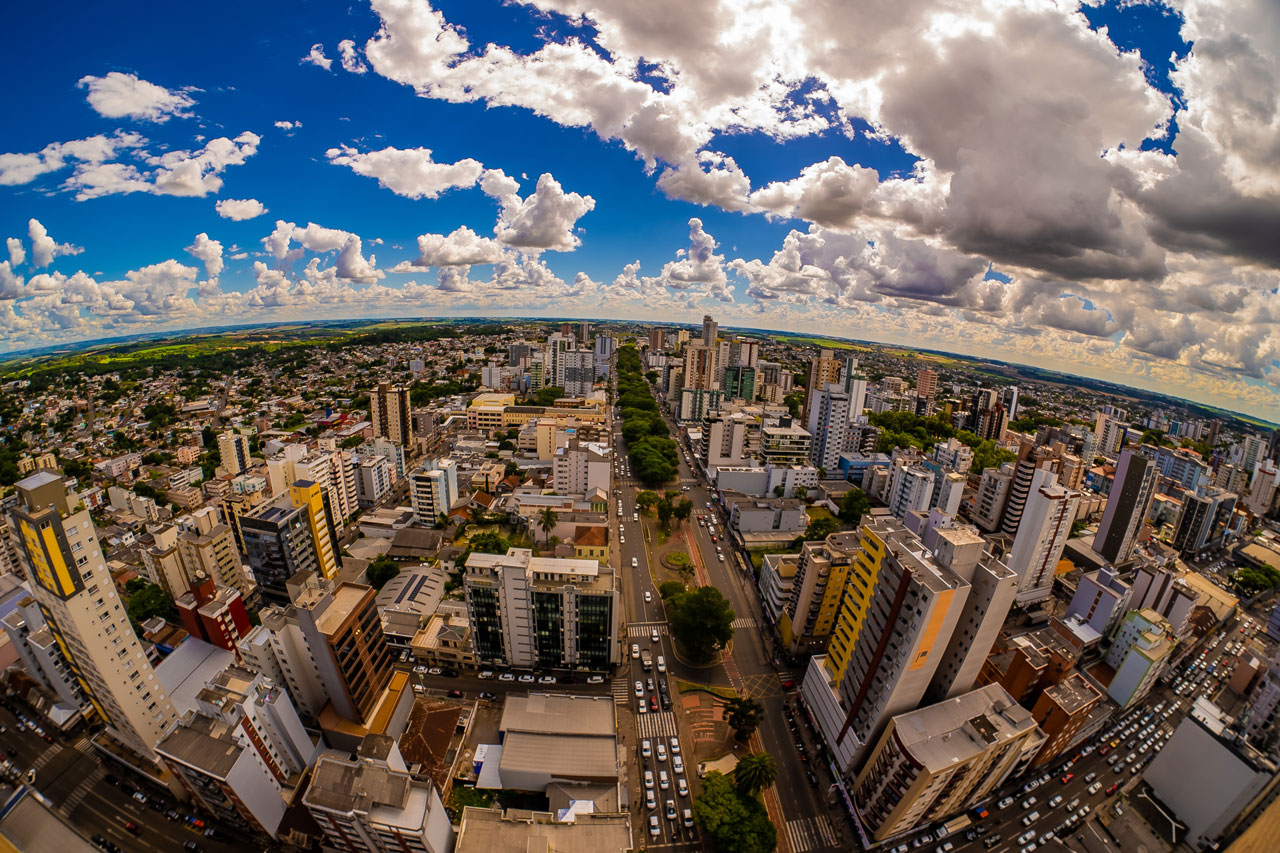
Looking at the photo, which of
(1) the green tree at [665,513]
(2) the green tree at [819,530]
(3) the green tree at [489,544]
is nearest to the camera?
(3) the green tree at [489,544]

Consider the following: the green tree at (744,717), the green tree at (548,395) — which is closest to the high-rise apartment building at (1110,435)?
the green tree at (744,717)

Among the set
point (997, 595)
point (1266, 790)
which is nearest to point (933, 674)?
point (997, 595)

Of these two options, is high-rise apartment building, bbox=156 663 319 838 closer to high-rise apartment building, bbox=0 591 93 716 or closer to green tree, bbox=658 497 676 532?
high-rise apartment building, bbox=0 591 93 716

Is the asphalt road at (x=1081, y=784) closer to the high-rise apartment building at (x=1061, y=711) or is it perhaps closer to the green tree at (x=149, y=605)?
the high-rise apartment building at (x=1061, y=711)

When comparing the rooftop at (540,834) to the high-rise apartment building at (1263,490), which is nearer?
the rooftop at (540,834)

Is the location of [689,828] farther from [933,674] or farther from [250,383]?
[250,383]

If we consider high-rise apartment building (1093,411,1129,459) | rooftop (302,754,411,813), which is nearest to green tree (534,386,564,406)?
rooftop (302,754,411,813)
